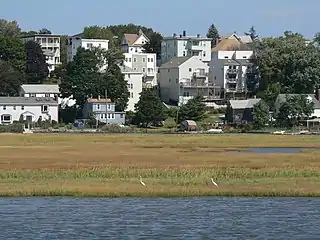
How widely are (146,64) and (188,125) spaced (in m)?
42.3

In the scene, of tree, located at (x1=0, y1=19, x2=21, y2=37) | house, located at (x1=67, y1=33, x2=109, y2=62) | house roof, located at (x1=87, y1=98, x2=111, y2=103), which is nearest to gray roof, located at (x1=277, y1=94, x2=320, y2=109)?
house roof, located at (x1=87, y1=98, x2=111, y2=103)

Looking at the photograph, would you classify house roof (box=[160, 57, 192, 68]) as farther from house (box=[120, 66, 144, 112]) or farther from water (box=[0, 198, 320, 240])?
water (box=[0, 198, 320, 240])

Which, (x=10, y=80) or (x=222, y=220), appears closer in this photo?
(x=222, y=220)

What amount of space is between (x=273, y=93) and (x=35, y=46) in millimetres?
42759

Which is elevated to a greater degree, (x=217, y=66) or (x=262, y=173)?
(x=217, y=66)

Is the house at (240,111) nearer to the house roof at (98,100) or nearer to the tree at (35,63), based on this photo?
the house roof at (98,100)

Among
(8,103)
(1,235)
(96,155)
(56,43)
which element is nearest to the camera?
(1,235)

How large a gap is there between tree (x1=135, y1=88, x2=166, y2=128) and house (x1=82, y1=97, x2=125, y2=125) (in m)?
4.89

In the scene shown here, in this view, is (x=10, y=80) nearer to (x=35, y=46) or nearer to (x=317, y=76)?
(x=35, y=46)

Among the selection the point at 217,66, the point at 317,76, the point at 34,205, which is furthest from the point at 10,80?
the point at 34,205

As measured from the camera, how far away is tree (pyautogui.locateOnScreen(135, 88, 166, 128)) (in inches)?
4700

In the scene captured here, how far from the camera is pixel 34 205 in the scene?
3669cm

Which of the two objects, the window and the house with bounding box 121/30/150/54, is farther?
the house with bounding box 121/30/150/54

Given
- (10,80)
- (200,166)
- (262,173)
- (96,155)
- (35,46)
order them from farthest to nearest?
(35,46) < (10,80) < (96,155) < (200,166) < (262,173)
